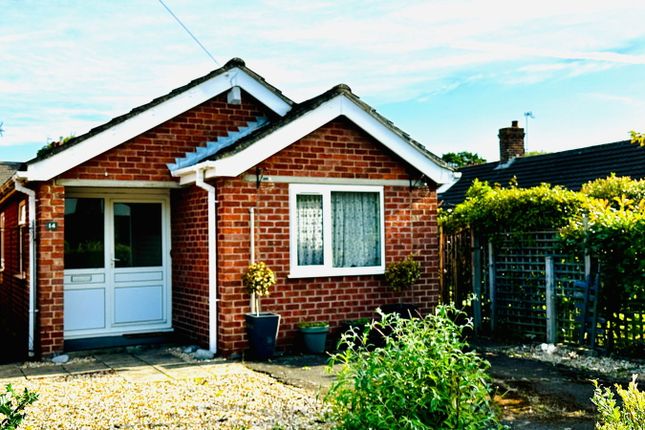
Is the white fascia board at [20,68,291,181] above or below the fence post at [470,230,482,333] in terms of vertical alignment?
above

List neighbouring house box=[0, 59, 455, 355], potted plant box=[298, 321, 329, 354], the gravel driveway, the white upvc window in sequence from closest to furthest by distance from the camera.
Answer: the gravel driveway
neighbouring house box=[0, 59, 455, 355]
potted plant box=[298, 321, 329, 354]
the white upvc window

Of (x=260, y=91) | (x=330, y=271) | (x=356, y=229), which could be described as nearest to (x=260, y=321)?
(x=330, y=271)

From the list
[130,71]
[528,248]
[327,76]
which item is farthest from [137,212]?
[528,248]

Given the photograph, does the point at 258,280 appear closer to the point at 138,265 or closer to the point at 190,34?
the point at 138,265

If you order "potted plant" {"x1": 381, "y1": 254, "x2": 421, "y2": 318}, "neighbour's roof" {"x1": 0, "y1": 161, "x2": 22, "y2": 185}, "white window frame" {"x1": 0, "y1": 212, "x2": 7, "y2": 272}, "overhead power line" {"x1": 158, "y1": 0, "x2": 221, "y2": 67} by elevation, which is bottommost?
"potted plant" {"x1": 381, "y1": 254, "x2": 421, "y2": 318}

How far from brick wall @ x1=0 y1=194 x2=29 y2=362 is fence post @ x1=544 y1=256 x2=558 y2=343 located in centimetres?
849

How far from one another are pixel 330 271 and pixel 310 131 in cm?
229

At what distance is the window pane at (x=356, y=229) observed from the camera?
37.7 feet

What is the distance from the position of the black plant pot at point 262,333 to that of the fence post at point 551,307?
4515 millimetres

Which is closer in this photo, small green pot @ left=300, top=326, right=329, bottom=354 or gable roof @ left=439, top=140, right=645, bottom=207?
small green pot @ left=300, top=326, right=329, bottom=354

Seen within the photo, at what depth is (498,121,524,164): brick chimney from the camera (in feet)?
88.8

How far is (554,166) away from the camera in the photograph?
2403 centimetres

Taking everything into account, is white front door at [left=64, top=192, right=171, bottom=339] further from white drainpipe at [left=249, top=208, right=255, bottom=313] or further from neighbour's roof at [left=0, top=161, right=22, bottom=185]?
neighbour's roof at [left=0, top=161, right=22, bottom=185]

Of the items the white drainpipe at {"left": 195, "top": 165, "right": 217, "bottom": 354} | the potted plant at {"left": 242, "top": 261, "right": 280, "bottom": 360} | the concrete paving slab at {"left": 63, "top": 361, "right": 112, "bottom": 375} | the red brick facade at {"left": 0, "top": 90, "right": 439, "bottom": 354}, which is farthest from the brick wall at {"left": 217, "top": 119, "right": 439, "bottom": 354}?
the concrete paving slab at {"left": 63, "top": 361, "right": 112, "bottom": 375}
